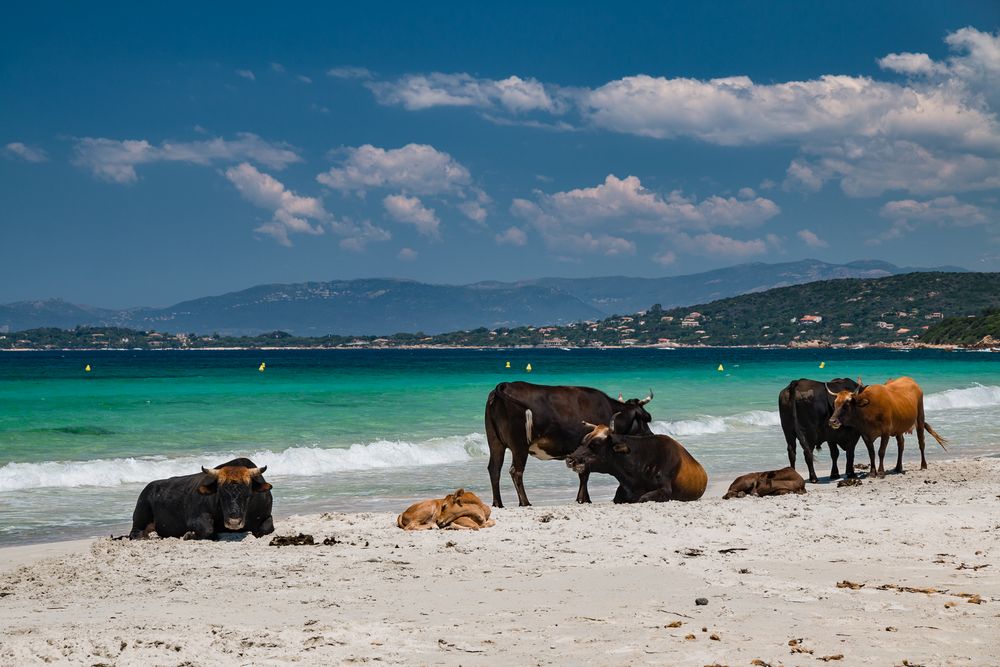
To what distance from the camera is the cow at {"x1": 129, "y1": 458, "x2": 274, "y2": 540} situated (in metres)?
11.5

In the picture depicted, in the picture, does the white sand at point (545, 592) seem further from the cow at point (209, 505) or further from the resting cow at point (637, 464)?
the resting cow at point (637, 464)

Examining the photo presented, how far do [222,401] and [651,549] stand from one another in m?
35.5

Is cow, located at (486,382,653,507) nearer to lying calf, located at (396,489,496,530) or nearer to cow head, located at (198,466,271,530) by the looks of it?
lying calf, located at (396,489,496,530)

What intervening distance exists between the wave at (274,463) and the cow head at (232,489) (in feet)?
28.8

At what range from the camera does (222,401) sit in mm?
43406

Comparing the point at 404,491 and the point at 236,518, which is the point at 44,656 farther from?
the point at 404,491

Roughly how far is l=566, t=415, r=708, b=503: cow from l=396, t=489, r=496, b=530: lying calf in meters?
1.97

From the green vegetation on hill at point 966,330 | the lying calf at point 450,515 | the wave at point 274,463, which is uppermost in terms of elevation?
the green vegetation on hill at point 966,330

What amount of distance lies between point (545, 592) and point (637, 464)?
5.70 meters

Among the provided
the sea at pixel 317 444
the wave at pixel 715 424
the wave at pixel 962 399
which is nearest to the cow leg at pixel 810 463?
the sea at pixel 317 444

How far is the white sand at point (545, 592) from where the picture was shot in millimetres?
6688

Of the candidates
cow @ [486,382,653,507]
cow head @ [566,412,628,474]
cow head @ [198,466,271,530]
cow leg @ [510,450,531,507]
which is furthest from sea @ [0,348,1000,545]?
cow head @ [198,466,271,530]

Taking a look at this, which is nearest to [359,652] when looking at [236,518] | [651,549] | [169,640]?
[169,640]

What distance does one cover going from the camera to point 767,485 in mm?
14695
